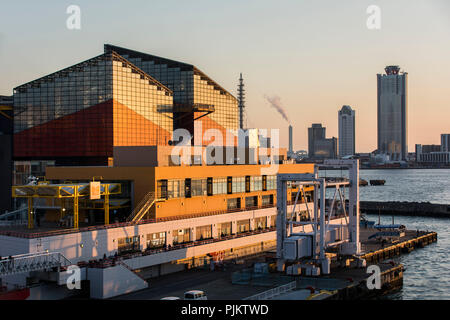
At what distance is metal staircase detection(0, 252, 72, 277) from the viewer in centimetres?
4811

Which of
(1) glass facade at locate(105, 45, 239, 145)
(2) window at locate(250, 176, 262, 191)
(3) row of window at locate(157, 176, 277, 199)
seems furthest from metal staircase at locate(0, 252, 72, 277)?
(1) glass facade at locate(105, 45, 239, 145)

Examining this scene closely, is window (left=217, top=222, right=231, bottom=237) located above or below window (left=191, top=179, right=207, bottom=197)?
below

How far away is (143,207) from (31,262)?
14.6 metres

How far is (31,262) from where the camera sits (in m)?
50.0

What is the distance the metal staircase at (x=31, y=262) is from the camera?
48.1 meters

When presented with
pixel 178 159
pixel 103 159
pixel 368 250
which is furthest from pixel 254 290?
pixel 103 159

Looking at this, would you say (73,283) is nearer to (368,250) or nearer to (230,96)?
(368,250)

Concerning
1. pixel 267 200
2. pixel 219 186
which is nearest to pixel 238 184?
pixel 219 186

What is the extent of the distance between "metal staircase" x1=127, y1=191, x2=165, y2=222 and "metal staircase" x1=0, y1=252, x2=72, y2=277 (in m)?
10.3

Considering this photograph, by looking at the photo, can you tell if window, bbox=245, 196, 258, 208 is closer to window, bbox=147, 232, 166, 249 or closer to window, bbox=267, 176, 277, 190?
window, bbox=267, 176, 277, 190

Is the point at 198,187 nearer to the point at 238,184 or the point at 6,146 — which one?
the point at 238,184

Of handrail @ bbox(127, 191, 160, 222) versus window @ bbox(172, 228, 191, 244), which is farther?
window @ bbox(172, 228, 191, 244)

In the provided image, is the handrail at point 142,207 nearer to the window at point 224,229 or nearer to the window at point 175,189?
the window at point 175,189

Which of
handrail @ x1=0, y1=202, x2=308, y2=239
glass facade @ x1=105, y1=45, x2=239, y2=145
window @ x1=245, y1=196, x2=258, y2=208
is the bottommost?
handrail @ x1=0, y1=202, x2=308, y2=239
